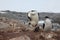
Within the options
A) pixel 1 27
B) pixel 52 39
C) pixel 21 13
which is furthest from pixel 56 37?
pixel 21 13

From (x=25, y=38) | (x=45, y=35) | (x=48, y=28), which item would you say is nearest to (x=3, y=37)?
(x=25, y=38)

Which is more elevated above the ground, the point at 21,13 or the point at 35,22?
the point at 35,22

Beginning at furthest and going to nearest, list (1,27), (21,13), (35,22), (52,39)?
1. (21,13)
2. (35,22)
3. (1,27)
4. (52,39)

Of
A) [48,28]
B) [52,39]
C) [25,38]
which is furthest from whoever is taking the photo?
[48,28]

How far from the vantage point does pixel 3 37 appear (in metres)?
5.40

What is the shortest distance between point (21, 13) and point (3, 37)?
815 centimetres

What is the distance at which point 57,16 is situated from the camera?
45.3ft

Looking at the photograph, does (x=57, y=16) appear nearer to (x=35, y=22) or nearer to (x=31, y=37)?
(x=35, y=22)

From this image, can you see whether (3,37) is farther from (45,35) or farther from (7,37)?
(45,35)

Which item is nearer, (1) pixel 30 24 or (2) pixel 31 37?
(2) pixel 31 37

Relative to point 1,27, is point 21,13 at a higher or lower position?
lower

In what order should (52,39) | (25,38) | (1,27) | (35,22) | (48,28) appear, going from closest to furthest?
1. (25,38)
2. (52,39)
3. (1,27)
4. (48,28)
5. (35,22)

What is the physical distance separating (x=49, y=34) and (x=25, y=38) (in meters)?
0.88

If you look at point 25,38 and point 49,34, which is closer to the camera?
point 25,38
